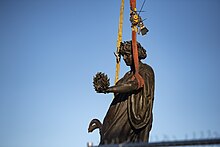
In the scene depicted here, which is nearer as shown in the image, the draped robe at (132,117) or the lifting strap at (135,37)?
the draped robe at (132,117)

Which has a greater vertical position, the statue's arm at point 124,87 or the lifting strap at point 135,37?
the lifting strap at point 135,37

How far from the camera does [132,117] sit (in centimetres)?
941

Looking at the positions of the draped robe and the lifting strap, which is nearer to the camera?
the draped robe

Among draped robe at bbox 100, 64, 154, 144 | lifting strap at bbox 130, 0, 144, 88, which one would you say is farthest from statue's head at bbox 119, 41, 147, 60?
draped robe at bbox 100, 64, 154, 144

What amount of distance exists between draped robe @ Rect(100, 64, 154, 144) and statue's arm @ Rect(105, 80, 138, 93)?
6.9 inches

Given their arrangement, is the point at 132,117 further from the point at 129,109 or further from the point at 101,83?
the point at 101,83

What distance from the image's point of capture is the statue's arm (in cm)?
924

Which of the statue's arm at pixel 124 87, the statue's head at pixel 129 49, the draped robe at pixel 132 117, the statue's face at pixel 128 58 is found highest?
the statue's head at pixel 129 49

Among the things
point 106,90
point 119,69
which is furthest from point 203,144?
point 119,69

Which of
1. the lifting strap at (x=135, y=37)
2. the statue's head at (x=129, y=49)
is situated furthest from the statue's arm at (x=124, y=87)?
the statue's head at (x=129, y=49)

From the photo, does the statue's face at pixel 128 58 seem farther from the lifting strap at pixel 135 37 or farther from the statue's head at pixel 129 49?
the lifting strap at pixel 135 37

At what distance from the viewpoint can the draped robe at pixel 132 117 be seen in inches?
370

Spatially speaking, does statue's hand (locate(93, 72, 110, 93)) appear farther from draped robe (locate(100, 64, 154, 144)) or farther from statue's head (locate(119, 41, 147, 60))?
statue's head (locate(119, 41, 147, 60))

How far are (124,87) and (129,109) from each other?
0.52 metres
